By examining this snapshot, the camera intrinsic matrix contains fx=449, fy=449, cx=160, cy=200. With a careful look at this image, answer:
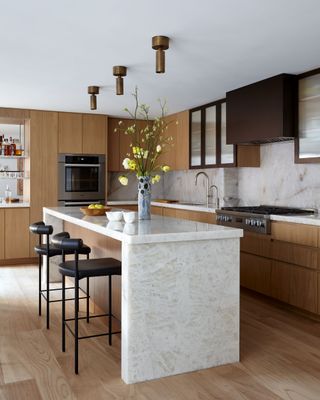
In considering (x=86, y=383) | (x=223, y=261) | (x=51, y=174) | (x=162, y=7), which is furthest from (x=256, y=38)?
(x=51, y=174)

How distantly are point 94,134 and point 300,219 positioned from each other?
3949mm

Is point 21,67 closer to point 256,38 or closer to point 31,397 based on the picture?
point 256,38

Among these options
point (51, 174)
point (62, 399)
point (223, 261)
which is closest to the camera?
point (62, 399)

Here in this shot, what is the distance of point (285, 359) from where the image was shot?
3115 mm

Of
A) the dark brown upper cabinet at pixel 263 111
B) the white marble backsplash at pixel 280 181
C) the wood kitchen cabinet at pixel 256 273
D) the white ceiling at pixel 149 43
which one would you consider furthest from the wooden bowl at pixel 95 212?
the white marble backsplash at pixel 280 181

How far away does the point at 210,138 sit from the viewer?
19.8 feet

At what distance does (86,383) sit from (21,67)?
2.98m

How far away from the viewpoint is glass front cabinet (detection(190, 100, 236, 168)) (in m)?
5.69

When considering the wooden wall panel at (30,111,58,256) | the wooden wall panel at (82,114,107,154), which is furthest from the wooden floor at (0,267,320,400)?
the wooden wall panel at (82,114,107,154)

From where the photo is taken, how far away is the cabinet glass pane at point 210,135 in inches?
233

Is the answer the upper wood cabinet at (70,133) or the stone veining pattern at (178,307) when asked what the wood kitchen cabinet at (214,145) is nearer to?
the upper wood cabinet at (70,133)

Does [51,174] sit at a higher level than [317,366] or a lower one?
higher

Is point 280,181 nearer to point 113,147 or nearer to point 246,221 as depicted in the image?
point 246,221

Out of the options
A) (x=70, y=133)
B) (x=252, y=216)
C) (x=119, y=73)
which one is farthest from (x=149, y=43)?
(x=70, y=133)
